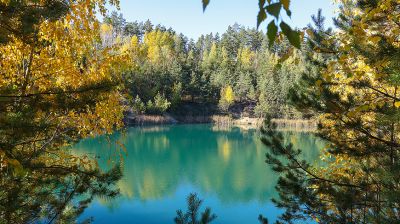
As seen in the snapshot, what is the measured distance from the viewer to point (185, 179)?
20.4 m

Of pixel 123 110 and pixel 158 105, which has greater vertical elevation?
pixel 158 105

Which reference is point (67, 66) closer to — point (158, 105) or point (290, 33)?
point (290, 33)

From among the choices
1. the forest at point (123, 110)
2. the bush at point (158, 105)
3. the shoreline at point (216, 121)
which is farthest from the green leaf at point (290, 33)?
the bush at point (158, 105)

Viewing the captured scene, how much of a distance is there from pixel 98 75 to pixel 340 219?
3.64 meters

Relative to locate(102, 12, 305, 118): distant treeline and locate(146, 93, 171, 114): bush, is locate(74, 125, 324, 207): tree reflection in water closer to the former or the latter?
locate(146, 93, 171, 114): bush

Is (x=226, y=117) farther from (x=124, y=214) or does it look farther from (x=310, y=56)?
(x=310, y=56)

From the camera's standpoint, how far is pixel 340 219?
4434 millimetres

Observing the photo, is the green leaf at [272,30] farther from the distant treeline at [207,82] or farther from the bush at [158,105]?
the bush at [158,105]

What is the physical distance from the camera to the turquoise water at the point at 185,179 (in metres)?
14.5

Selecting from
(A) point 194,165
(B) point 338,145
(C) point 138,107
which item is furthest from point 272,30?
(C) point 138,107

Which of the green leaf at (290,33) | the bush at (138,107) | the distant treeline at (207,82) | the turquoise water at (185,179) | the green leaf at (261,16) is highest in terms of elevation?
the distant treeline at (207,82)

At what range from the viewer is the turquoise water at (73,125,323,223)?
571 inches

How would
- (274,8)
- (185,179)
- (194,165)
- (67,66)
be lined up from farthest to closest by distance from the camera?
(194,165)
(185,179)
(67,66)
(274,8)

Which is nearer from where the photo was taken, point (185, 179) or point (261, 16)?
point (261, 16)
